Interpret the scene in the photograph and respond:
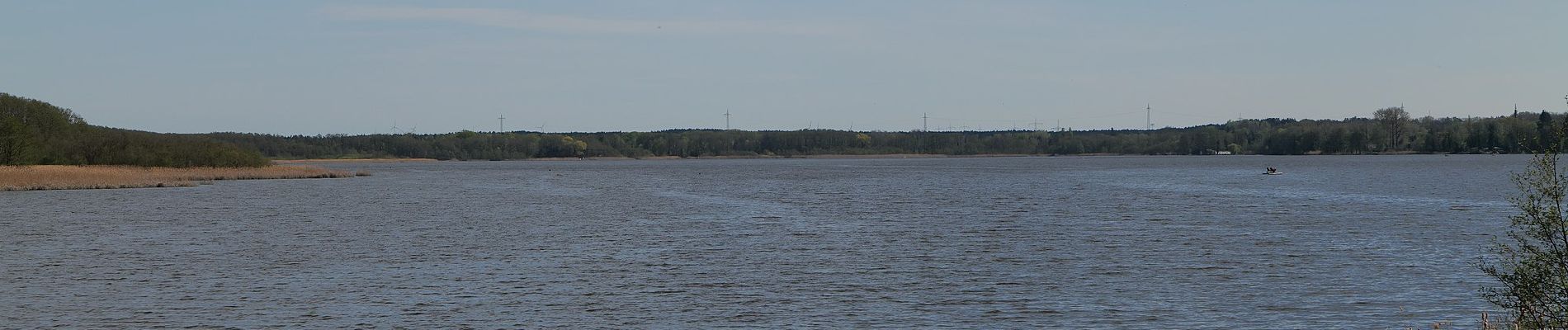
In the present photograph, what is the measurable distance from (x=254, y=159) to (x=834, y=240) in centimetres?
7814

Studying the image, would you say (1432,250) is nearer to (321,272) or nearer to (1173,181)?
(321,272)

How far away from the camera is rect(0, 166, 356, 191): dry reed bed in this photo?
6669 cm

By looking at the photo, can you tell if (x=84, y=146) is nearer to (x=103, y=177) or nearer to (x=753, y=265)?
(x=103, y=177)

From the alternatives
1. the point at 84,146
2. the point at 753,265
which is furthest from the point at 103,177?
the point at 753,265

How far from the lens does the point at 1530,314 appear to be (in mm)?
12727

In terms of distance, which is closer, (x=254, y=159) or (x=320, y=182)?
(x=320, y=182)

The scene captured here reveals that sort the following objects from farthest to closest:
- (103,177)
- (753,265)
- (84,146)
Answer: (84,146) < (103,177) < (753,265)

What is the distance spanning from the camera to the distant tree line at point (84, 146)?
251 feet

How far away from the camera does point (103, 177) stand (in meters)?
71.4

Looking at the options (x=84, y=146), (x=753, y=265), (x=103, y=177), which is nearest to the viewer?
(x=753, y=265)

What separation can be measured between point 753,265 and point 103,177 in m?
59.1

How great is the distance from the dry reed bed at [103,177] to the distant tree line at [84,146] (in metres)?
1.38

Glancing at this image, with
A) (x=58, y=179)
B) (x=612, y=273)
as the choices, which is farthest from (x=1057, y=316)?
(x=58, y=179)

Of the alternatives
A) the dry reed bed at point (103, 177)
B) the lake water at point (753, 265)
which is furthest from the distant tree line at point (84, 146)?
the lake water at point (753, 265)
